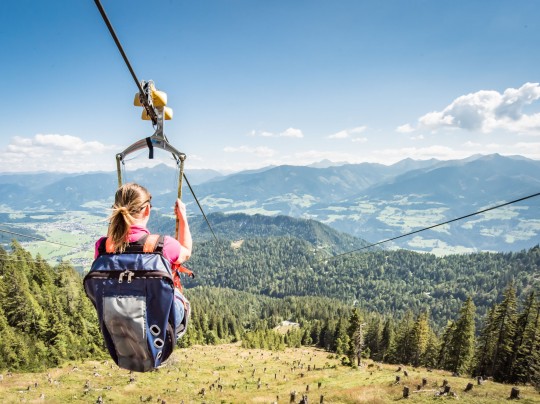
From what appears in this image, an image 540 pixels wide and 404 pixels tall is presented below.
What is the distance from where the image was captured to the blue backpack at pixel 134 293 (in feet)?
9.66

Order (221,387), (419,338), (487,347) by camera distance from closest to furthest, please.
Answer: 1. (221,387)
2. (487,347)
3. (419,338)

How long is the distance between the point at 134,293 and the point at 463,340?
6165 centimetres

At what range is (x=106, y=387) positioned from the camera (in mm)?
35344

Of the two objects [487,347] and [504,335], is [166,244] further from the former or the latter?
[487,347]

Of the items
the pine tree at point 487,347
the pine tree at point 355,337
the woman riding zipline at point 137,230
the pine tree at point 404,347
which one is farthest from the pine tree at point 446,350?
the woman riding zipline at point 137,230

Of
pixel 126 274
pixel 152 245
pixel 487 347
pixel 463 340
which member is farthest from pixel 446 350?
pixel 126 274

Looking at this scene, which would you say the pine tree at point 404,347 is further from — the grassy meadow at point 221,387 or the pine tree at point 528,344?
the grassy meadow at point 221,387

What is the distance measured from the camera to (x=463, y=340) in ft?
167

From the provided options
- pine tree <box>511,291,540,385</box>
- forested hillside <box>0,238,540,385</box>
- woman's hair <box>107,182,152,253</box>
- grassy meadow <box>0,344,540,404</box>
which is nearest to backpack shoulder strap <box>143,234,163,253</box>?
woman's hair <box>107,182,152,253</box>

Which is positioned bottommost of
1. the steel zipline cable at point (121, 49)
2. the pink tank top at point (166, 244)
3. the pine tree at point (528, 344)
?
the pine tree at point (528, 344)

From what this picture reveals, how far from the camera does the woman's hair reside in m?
3.10

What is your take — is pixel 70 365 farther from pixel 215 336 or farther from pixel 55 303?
pixel 215 336

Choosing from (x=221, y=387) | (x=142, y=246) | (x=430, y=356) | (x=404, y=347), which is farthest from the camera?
(x=404, y=347)

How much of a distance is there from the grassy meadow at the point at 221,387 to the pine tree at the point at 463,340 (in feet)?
52.4
